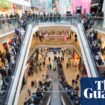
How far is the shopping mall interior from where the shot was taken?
9.26m

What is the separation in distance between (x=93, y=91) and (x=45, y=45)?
17.6 meters

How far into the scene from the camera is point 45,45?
21.1m

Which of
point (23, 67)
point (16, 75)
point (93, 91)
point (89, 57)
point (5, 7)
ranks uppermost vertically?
point (93, 91)

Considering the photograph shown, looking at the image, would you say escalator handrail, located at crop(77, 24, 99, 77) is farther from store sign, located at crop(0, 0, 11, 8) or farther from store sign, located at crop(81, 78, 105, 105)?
store sign, located at crop(0, 0, 11, 8)

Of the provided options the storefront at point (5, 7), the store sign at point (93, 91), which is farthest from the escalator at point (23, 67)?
the storefront at point (5, 7)

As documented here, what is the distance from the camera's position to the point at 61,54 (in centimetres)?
3166

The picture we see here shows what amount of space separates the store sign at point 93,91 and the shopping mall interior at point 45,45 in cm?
84

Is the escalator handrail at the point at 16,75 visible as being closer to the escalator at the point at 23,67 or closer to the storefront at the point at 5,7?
the escalator at the point at 23,67

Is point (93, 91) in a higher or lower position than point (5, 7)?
higher

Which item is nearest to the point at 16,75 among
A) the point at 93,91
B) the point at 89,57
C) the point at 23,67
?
the point at 23,67

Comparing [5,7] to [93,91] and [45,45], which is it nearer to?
[45,45]

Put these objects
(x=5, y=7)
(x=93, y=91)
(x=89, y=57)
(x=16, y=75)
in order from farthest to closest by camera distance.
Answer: (x=5, y=7), (x=89, y=57), (x=16, y=75), (x=93, y=91)

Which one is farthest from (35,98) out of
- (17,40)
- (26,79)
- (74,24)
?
(26,79)

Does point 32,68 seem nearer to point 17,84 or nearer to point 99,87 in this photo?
point 17,84
